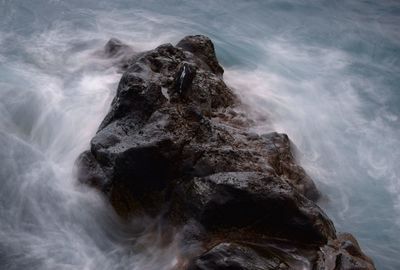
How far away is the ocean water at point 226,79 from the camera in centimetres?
699

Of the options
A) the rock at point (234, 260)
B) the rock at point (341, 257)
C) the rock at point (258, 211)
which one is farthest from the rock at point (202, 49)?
the rock at point (234, 260)

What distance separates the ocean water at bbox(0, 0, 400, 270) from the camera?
22.9 ft

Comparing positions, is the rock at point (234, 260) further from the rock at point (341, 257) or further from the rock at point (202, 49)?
the rock at point (202, 49)

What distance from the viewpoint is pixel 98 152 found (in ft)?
24.1

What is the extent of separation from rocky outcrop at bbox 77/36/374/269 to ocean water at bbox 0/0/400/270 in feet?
1.69

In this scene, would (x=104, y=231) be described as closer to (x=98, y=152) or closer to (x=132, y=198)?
(x=132, y=198)

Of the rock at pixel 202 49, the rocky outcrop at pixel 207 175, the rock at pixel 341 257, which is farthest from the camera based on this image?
the rock at pixel 202 49

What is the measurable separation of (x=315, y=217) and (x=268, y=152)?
1497mm

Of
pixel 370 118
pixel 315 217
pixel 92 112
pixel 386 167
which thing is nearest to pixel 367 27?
pixel 370 118

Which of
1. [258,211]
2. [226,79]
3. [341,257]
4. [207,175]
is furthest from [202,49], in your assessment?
[341,257]

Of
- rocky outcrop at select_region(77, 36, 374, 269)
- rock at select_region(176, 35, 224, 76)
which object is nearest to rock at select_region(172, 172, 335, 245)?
rocky outcrop at select_region(77, 36, 374, 269)

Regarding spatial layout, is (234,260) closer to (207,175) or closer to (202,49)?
(207,175)

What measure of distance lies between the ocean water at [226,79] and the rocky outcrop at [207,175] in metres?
0.51

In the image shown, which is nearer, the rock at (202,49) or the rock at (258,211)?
the rock at (258,211)
